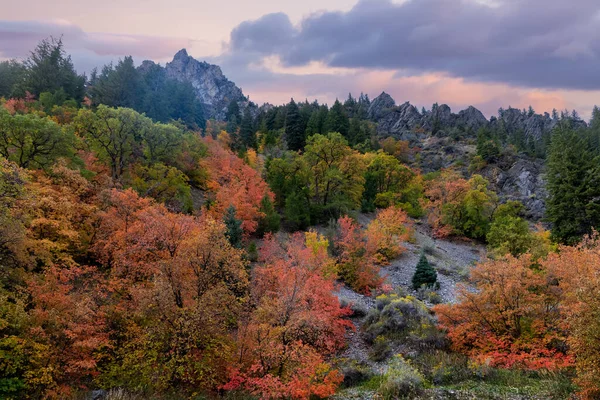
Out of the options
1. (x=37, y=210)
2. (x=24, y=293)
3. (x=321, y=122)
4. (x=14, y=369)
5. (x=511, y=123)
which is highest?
(x=511, y=123)

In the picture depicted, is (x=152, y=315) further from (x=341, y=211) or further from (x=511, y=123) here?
(x=511, y=123)

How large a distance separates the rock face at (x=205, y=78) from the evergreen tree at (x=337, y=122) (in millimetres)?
111991

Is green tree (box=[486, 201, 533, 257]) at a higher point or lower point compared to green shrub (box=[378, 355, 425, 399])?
higher

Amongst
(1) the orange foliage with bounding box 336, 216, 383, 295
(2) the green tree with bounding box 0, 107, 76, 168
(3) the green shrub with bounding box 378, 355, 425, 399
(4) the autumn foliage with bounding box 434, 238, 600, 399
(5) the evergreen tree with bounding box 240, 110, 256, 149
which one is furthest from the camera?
(5) the evergreen tree with bounding box 240, 110, 256, 149

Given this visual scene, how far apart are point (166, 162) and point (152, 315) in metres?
26.2

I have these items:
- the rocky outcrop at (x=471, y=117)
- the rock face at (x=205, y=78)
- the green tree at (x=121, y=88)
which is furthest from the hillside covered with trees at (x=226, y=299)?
the rock face at (x=205, y=78)

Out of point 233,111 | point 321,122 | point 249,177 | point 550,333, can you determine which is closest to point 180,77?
point 233,111

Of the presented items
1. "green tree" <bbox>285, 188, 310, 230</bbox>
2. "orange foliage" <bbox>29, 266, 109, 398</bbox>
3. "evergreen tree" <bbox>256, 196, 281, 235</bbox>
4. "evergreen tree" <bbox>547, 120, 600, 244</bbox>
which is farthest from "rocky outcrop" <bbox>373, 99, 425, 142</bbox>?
"orange foliage" <bbox>29, 266, 109, 398</bbox>

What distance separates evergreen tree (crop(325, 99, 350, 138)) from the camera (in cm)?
7645

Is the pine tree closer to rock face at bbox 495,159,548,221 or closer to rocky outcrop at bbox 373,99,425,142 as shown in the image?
rock face at bbox 495,159,548,221

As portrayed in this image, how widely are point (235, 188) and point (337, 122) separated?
44.1 m

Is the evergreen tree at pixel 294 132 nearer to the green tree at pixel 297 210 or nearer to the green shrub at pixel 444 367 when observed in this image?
the green tree at pixel 297 210

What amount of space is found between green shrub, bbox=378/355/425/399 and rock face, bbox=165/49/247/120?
178m

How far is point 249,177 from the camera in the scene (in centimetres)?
4656
